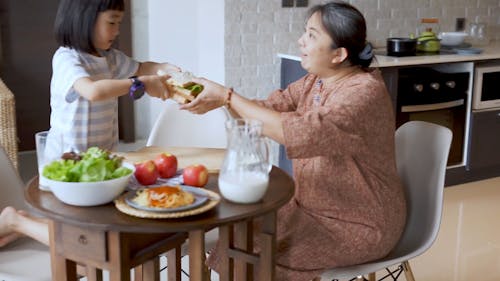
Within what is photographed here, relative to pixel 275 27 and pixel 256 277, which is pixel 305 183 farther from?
pixel 275 27

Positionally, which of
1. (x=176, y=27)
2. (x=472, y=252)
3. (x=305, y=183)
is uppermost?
(x=176, y=27)

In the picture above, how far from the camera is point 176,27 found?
4.56m

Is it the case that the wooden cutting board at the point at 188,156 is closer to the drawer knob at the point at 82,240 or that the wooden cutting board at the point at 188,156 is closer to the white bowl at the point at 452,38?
the drawer knob at the point at 82,240

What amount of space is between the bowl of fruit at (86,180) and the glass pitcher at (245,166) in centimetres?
24

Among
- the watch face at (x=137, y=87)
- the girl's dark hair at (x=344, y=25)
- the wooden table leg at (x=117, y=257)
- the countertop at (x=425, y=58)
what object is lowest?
the wooden table leg at (x=117, y=257)

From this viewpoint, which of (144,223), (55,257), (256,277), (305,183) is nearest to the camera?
(144,223)

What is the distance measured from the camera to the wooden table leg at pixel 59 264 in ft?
5.48

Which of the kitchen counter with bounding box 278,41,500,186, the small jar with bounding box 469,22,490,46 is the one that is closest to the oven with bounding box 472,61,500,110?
the kitchen counter with bounding box 278,41,500,186

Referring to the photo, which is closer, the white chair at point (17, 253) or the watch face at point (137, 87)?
the white chair at point (17, 253)

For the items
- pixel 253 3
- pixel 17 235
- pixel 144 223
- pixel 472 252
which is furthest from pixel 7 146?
pixel 472 252

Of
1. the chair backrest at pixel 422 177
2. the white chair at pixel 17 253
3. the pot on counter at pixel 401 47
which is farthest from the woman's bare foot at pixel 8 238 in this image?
the pot on counter at pixel 401 47

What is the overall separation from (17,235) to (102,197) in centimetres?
71

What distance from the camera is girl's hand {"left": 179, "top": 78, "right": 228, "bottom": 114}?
2.09m

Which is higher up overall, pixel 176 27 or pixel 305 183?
pixel 176 27
